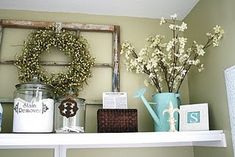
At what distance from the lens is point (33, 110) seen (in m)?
1.15

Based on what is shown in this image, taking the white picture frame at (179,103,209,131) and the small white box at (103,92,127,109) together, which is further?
the small white box at (103,92,127,109)

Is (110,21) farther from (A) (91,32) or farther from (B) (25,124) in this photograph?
(B) (25,124)

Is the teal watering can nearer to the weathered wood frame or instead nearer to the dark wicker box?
the dark wicker box

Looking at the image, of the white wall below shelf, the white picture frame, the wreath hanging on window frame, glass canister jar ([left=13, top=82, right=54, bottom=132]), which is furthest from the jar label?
the white picture frame

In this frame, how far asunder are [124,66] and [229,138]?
2.26 feet

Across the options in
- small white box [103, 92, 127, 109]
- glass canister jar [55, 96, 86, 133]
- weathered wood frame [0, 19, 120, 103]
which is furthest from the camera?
weathered wood frame [0, 19, 120, 103]

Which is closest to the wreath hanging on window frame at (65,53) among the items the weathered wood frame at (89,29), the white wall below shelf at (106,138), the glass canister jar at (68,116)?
the weathered wood frame at (89,29)

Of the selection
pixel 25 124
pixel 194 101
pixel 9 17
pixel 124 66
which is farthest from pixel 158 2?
pixel 25 124

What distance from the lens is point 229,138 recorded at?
1.16 m

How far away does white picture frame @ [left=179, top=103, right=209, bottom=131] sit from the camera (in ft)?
4.02

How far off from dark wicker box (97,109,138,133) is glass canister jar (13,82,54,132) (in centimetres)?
23

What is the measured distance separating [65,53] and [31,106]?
0.43m

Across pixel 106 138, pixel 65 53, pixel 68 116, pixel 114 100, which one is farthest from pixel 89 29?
pixel 106 138

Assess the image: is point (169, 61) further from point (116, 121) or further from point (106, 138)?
point (106, 138)
